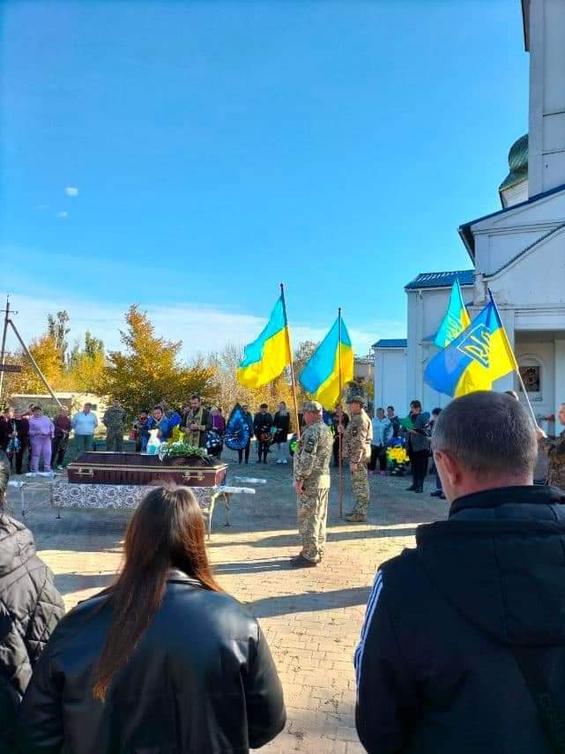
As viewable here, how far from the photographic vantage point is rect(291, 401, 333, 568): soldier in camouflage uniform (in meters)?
6.77

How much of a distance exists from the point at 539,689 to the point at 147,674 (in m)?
1.03

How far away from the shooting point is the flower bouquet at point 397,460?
15.5 m

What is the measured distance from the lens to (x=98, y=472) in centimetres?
833

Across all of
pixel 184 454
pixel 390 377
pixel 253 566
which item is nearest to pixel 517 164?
pixel 390 377

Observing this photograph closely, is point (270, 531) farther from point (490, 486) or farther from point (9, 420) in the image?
point (9, 420)

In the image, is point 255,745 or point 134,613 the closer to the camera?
point 134,613

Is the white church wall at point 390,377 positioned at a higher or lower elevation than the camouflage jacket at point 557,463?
higher

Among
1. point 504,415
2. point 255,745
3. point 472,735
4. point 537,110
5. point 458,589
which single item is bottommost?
point 255,745

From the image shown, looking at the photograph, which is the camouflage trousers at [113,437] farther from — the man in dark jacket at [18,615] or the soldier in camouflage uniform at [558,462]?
the man in dark jacket at [18,615]

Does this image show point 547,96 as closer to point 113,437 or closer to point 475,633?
point 113,437

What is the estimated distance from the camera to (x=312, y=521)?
22.3 feet

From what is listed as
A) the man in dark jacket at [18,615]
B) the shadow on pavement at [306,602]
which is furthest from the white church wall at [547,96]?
the man in dark jacket at [18,615]

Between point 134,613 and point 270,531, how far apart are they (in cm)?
731

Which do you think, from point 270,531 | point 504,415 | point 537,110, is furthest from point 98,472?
point 537,110
